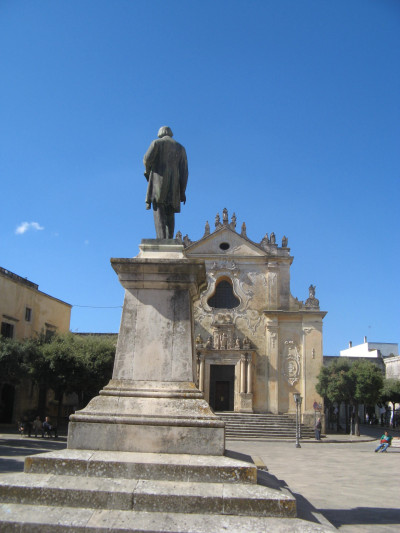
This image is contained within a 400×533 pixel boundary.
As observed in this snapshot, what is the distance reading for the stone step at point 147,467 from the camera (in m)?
5.27

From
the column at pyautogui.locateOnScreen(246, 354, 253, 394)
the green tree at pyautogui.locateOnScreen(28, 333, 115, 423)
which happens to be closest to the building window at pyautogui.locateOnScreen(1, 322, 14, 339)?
the green tree at pyautogui.locateOnScreen(28, 333, 115, 423)

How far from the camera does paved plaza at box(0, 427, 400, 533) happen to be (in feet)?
22.1

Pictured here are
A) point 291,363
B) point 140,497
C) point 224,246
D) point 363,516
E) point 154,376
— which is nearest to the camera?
point 140,497

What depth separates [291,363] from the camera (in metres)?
32.0

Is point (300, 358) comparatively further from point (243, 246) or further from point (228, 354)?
point (243, 246)

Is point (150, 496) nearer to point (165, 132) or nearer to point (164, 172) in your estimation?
point (164, 172)

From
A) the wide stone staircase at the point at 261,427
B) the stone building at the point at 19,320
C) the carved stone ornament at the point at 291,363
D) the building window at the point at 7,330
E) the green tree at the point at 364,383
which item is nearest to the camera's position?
the wide stone staircase at the point at 261,427

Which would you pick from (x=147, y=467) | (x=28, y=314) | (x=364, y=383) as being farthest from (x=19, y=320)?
(x=147, y=467)

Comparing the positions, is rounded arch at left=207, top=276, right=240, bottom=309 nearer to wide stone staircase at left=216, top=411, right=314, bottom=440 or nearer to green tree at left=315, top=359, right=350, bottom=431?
wide stone staircase at left=216, top=411, right=314, bottom=440

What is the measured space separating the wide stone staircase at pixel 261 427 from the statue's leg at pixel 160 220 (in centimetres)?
2147

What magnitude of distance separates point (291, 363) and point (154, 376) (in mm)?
26837

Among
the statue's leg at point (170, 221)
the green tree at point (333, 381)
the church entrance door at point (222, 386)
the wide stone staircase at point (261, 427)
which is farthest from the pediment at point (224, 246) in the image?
the statue's leg at point (170, 221)

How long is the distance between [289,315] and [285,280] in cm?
244

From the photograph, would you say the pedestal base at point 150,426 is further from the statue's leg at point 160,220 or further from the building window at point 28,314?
the building window at point 28,314
